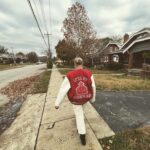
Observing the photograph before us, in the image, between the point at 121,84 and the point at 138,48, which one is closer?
the point at 121,84

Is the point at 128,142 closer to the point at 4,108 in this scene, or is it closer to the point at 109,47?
the point at 4,108

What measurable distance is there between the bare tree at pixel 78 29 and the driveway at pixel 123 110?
61.9 feet

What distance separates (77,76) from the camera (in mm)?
2803

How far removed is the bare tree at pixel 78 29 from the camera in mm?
23969

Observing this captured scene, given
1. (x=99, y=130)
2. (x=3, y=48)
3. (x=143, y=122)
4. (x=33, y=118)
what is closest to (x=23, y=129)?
(x=33, y=118)

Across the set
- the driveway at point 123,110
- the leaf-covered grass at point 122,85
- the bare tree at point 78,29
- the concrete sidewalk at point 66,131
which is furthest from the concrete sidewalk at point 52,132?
the bare tree at point 78,29

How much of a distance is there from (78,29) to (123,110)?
2079 cm

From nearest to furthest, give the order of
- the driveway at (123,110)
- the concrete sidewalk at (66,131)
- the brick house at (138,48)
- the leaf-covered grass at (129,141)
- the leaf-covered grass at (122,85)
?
1. the leaf-covered grass at (129,141)
2. the concrete sidewalk at (66,131)
3. the driveway at (123,110)
4. the leaf-covered grass at (122,85)
5. the brick house at (138,48)

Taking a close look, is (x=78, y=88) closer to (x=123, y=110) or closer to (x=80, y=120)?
(x=80, y=120)

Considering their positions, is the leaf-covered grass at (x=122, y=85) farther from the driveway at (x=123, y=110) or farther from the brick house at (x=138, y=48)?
the brick house at (x=138, y=48)

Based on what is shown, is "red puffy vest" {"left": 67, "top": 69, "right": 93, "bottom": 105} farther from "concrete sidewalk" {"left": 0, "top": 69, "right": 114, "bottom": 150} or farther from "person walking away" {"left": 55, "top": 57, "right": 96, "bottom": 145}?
"concrete sidewalk" {"left": 0, "top": 69, "right": 114, "bottom": 150}

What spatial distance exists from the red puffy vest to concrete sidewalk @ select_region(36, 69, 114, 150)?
33.6 inches

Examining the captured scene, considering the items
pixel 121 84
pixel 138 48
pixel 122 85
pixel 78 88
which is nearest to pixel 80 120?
pixel 78 88

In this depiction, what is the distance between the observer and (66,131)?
11.8 ft
